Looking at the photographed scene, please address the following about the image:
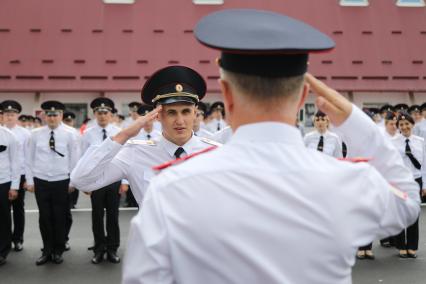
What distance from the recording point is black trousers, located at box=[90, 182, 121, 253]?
6.29 m

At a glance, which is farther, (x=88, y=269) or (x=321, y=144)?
(x=321, y=144)

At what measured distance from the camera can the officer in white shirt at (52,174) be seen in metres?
6.34

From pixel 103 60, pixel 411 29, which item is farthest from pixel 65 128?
pixel 411 29

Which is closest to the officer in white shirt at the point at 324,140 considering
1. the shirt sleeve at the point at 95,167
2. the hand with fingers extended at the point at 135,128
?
the shirt sleeve at the point at 95,167

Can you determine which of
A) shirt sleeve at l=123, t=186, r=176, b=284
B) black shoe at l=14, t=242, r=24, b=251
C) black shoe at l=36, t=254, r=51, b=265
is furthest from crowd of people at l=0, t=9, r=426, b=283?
black shoe at l=14, t=242, r=24, b=251

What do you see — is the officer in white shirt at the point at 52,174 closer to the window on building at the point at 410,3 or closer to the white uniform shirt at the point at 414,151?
the white uniform shirt at the point at 414,151

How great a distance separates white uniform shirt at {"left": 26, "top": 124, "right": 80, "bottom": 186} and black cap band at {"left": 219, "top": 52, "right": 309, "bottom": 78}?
19.2ft

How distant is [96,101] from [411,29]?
17.2m

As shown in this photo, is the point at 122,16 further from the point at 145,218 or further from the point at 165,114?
the point at 145,218

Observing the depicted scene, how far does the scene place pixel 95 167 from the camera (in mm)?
2904

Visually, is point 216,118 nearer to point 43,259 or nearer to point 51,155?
point 51,155

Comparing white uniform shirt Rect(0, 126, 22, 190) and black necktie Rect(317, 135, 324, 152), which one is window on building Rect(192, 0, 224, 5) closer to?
black necktie Rect(317, 135, 324, 152)

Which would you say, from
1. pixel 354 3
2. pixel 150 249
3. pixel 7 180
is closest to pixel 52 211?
pixel 7 180

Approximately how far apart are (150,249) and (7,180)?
6093 millimetres
